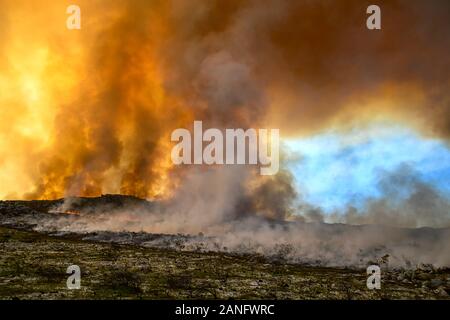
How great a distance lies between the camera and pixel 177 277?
6209cm

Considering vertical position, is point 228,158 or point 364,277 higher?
point 228,158

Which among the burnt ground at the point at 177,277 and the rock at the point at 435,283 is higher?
the burnt ground at the point at 177,277

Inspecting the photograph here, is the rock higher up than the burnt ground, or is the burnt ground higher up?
the burnt ground

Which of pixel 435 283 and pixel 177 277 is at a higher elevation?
pixel 177 277

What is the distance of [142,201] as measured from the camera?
185875 mm

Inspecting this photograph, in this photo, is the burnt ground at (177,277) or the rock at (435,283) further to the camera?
the rock at (435,283)

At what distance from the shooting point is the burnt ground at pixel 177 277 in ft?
171

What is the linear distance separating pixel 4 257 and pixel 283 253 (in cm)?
5082

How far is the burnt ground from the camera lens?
171 ft

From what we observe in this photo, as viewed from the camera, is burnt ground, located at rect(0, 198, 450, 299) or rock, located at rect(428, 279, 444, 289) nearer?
burnt ground, located at rect(0, 198, 450, 299)

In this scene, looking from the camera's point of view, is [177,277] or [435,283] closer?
[177,277]

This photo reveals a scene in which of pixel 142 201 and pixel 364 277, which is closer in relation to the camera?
pixel 364 277
